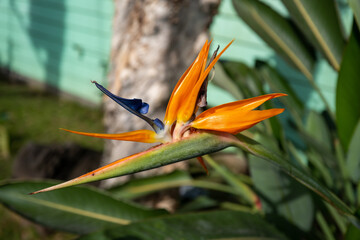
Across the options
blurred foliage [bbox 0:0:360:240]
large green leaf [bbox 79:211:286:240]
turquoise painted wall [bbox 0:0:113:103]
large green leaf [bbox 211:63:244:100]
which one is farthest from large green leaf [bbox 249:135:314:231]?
turquoise painted wall [bbox 0:0:113:103]

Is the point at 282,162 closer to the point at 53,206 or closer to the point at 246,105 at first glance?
the point at 246,105

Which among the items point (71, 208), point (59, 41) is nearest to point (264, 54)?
point (71, 208)

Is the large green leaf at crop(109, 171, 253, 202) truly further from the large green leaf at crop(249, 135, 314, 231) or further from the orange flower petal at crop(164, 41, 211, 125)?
the orange flower petal at crop(164, 41, 211, 125)

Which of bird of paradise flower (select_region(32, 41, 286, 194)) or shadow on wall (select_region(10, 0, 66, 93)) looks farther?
shadow on wall (select_region(10, 0, 66, 93))

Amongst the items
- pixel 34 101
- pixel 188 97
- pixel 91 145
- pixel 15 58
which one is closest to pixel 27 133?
pixel 91 145

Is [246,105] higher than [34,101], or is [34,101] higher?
[246,105]

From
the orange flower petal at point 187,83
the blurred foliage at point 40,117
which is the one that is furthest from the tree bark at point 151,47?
the blurred foliage at point 40,117

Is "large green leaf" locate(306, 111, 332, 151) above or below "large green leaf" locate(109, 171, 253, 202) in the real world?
above
